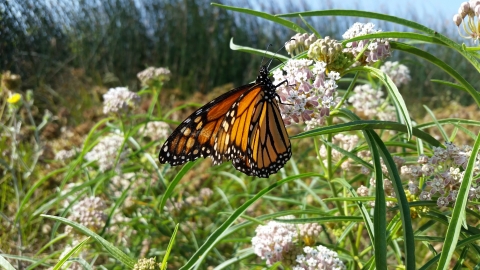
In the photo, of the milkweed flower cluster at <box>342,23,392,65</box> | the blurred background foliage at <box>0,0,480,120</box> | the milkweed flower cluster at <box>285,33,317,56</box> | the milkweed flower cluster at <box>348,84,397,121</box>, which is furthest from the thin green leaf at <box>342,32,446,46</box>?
the blurred background foliage at <box>0,0,480,120</box>

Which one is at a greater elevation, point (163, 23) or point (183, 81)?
point (163, 23)

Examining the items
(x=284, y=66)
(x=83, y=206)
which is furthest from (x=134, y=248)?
(x=284, y=66)

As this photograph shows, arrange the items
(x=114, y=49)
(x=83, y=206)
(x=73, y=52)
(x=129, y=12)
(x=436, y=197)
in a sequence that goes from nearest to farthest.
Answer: (x=436, y=197) → (x=83, y=206) → (x=73, y=52) → (x=114, y=49) → (x=129, y=12)

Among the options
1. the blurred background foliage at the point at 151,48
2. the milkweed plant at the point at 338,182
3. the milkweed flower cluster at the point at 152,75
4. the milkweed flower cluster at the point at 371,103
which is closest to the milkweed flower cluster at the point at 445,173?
the milkweed plant at the point at 338,182

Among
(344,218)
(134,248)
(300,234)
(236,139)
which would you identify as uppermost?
(236,139)

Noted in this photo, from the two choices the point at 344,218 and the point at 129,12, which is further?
the point at 129,12

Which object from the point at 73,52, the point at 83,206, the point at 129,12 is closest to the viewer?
the point at 83,206

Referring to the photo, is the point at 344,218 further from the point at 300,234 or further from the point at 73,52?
the point at 73,52
